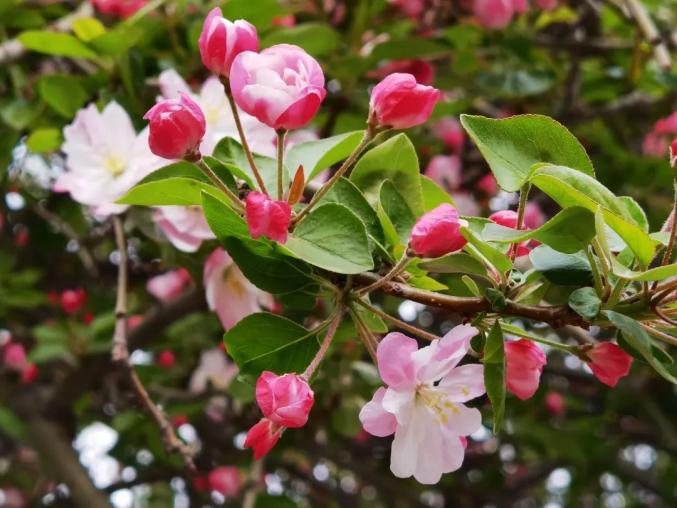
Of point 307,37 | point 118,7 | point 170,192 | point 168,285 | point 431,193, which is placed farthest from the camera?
point 168,285

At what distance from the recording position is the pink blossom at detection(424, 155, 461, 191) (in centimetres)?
172

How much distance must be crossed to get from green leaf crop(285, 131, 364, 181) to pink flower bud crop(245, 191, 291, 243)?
0.40 feet

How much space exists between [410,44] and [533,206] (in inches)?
22.4

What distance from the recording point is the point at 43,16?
1.52 m

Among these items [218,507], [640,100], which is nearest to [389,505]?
[218,507]

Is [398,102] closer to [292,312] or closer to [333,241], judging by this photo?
[333,241]

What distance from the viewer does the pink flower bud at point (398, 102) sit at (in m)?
0.64

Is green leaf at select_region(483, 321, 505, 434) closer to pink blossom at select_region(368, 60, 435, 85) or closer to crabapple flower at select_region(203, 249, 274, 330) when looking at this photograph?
crabapple flower at select_region(203, 249, 274, 330)

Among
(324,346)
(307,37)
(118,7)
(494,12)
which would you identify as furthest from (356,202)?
(494,12)

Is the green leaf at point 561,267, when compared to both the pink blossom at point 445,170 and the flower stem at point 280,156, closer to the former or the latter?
the flower stem at point 280,156

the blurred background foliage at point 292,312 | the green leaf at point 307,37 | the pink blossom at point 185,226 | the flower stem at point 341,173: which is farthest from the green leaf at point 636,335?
the green leaf at point 307,37

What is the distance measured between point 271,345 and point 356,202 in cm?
14

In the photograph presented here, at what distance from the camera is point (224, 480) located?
195 cm

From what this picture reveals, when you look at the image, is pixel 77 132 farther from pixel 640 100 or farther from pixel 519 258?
pixel 640 100
